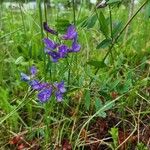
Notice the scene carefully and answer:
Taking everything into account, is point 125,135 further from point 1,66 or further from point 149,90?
point 1,66

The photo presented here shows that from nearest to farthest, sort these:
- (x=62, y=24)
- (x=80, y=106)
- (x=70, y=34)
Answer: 1. (x=70, y=34)
2. (x=62, y=24)
3. (x=80, y=106)

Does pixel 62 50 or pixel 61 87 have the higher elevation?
pixel 62 50

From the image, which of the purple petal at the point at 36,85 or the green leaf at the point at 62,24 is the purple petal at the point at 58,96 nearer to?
the purple petal at the point at 36,85

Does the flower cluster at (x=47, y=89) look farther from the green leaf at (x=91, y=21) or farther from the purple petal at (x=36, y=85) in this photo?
the green leaf at (x=91, y=21)

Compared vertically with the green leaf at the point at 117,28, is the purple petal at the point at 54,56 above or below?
below

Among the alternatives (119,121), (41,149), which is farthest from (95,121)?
(41,149)

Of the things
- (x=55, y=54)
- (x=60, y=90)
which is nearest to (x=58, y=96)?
(x=60, y=90)

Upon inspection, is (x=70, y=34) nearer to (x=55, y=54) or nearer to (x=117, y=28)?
(x=55, y=54)

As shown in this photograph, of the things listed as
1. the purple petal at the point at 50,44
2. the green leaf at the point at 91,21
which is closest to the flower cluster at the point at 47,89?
the purple petal at the point at 50,44

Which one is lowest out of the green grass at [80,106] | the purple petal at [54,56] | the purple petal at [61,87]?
the green grass at [80,106]

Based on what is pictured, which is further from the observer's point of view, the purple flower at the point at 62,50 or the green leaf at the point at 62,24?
the green leaf at the point at 62,24

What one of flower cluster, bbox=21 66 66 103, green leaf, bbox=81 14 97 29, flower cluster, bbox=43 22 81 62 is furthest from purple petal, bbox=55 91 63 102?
green leaf, bbox=81 14 97 29

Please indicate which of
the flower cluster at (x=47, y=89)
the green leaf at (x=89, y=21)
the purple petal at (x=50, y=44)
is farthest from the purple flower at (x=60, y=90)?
the green leaf at (x=89, y=21)

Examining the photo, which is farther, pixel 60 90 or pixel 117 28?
pixel 117 28
